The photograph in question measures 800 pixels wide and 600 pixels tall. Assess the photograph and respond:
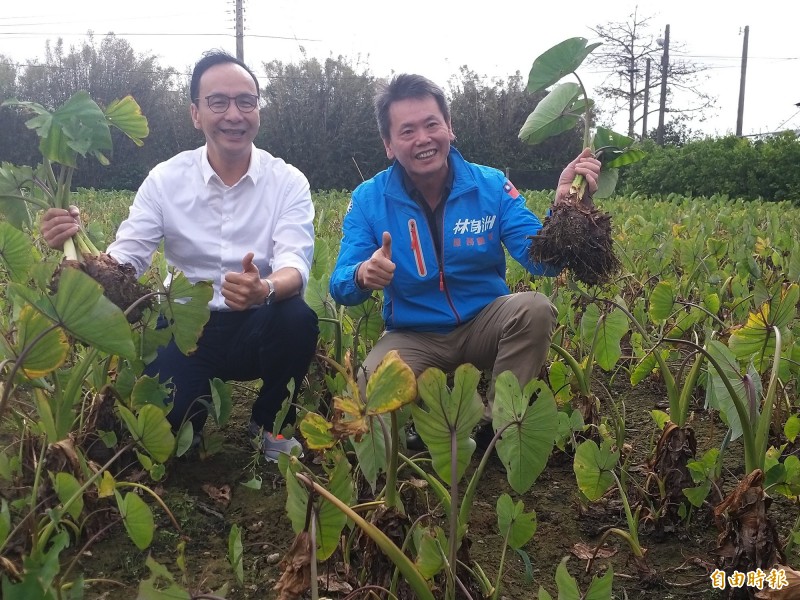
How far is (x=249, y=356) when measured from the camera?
1.85 meters

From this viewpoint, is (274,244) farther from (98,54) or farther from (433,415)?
(98,54)

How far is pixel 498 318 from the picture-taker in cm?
187

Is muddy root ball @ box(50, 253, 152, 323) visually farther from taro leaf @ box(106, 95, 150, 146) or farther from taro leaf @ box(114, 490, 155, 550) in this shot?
→ taro leaf @ box(114, 490, 155, 550)

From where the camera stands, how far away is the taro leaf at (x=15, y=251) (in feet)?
4.49

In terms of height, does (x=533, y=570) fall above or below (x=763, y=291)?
below

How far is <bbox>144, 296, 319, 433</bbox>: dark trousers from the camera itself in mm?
1768

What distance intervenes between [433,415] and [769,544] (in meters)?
0.60

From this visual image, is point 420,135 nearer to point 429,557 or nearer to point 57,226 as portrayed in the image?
point 57,226

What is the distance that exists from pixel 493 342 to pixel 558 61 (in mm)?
712

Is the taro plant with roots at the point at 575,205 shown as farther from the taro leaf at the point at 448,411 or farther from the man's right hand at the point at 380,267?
the taro leaf at the point at 448,411

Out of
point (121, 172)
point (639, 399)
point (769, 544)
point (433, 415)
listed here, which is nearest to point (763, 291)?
point (769, 544)

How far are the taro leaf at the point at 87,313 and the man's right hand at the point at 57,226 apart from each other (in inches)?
25.8

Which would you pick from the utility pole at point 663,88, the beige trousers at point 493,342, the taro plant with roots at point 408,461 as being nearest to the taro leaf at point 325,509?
the taro plant with roots at point 408,461

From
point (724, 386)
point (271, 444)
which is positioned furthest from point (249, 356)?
point (724, 386)
